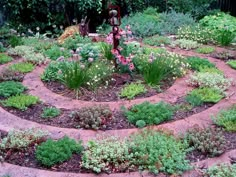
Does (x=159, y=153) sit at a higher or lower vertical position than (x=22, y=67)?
lower

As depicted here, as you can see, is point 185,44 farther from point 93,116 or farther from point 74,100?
point 93,116

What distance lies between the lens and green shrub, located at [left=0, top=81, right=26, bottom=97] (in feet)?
19.5

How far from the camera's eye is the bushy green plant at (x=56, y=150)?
427 centimetres

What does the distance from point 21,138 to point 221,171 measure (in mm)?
2111

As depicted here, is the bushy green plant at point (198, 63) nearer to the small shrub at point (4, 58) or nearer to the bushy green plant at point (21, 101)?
the bushy green plant at point (21, 101)

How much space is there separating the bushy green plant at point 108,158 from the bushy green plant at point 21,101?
1.54 metres

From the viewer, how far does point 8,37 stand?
9086 mm

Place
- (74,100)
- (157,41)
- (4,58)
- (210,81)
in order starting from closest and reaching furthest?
(74,100), (210,81), (4,58), (157,41)

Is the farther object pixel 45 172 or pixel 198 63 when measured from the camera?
pixel 198 63

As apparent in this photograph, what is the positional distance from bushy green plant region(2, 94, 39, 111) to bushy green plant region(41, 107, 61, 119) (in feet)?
0.96

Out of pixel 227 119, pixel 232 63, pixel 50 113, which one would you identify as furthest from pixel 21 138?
pixel 232 63

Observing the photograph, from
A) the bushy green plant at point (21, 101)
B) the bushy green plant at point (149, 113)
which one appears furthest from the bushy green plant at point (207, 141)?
the bushy green plant at point (21, 101)

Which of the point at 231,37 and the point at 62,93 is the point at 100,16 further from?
the point at 62,93

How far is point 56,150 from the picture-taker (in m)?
4.32
